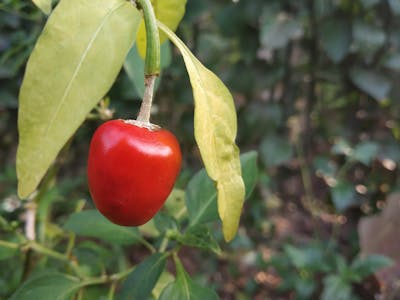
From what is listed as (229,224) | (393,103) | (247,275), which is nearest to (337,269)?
(247,275)

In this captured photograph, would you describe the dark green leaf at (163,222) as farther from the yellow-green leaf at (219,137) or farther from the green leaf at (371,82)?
the green leaf at (371,82)

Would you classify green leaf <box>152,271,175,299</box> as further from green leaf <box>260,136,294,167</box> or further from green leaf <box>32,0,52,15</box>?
green leaf <box>260,136,294,167</box>

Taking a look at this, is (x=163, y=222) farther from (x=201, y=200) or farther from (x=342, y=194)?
(x=342, y=194)

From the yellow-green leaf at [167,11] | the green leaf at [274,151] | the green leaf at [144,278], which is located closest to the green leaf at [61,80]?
the yellow-green leaf at [167,11]

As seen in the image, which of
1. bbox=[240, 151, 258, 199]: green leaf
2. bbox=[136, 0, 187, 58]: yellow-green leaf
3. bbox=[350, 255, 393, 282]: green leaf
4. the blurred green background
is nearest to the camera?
bbox=[136, 0, 187, 58]: yellow-green leaf

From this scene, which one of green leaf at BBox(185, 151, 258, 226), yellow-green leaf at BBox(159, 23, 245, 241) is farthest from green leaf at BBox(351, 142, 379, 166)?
yellow-green leaf at BBox(159, 23, 245, 241)

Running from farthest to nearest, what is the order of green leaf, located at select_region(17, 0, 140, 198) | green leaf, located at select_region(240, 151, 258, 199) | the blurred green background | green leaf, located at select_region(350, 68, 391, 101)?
green leaf, located at select_region(350, 68, 391, 101)
the blurred green background
green leaf, located at select_region(240, 151, 258, 199)
green leaf, located at select_region(17, 0, 140, 198)
